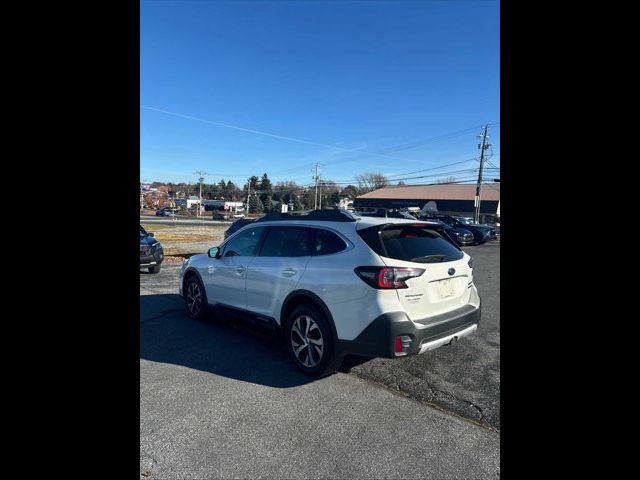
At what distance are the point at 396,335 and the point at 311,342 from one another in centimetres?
98

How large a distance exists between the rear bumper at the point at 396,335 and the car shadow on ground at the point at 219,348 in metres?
0.76

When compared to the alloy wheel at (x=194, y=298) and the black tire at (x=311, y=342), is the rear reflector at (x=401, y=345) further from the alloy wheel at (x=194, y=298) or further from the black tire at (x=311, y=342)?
the alloy wheel at (x=194, y=298)

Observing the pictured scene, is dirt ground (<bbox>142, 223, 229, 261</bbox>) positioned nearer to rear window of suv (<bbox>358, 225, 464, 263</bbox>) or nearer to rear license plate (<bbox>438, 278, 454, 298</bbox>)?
rear window of suv (<bbox>358, 225, 464, 263</bbox>)

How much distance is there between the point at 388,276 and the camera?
338 cm

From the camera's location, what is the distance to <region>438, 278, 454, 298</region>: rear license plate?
3.65m

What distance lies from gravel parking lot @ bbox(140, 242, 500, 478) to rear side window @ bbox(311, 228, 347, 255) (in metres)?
1.32

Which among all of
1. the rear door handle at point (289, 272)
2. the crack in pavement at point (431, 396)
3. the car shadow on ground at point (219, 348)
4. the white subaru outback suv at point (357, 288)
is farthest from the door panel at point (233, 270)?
the crack in pavement at point (431, 396)

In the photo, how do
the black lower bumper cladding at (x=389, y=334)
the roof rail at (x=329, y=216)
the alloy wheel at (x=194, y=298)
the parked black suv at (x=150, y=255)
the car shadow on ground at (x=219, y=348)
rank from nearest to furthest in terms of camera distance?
1. the black lower bumper cladding at (x=389, y=334)
2. the car shadow on ground at (x=219, y=348)
3. the roof rail at (x=329, y=216)
4. the alloy wheel at (x=194, y=298)
5. the parked black suv at (x=150, y=255)

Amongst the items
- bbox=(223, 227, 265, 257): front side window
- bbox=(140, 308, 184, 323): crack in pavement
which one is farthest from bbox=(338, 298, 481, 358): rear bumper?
bbox=(140, 308, 184, 323): crack in pavement

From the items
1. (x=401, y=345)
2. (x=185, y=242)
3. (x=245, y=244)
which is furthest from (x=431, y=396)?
(x=185, y=242)

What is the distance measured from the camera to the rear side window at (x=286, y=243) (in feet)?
14.1

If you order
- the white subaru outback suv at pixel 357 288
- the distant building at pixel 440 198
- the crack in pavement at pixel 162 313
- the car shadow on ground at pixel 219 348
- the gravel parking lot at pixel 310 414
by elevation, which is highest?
the distant building at pixel 440 198
